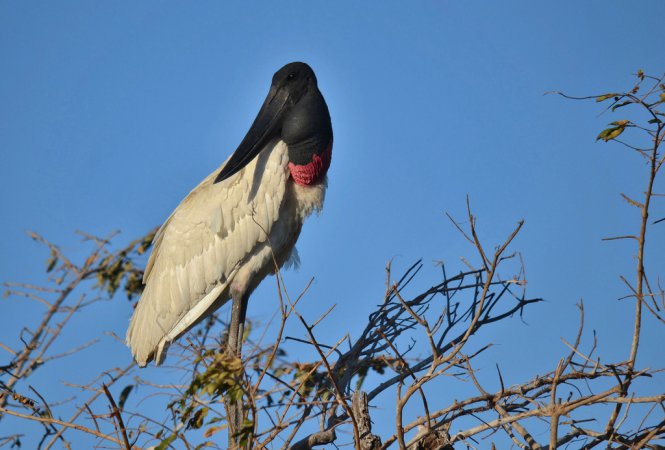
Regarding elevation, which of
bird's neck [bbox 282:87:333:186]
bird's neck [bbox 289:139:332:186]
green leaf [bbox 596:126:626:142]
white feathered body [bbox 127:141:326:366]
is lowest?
A: green leaf [bbox 596:126:626:142]

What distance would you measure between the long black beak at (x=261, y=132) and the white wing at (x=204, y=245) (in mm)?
102

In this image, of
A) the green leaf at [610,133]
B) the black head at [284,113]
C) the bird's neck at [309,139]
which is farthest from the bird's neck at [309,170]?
the green leaf at [610,133]

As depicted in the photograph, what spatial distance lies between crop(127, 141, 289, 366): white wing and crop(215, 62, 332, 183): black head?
11 cm

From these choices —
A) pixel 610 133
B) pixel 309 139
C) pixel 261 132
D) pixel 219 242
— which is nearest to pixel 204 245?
Answer: pixel 219 242

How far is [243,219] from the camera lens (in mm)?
6613

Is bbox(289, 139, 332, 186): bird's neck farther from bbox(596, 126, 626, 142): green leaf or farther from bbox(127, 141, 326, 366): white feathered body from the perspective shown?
bbox(596, 126, 626, 142): green leaf

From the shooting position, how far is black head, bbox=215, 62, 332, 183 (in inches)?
260

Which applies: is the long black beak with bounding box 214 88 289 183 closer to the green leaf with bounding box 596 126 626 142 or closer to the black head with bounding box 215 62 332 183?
the black head with bounding box 215 62 332 183

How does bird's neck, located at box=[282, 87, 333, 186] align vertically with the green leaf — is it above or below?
above

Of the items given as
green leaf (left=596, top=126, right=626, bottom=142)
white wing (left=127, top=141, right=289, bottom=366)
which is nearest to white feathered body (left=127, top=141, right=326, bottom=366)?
white wing (left=127, top=141, right=289, bottom=366)

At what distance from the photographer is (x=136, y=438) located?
15.1 feet

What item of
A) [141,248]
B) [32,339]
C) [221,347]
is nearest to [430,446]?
[221,347]

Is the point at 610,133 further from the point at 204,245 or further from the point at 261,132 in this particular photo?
the point at 204,245

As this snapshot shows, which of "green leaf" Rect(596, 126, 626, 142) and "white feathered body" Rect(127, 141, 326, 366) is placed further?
"white feathered body" Rect(127, 141, 326, 366)
